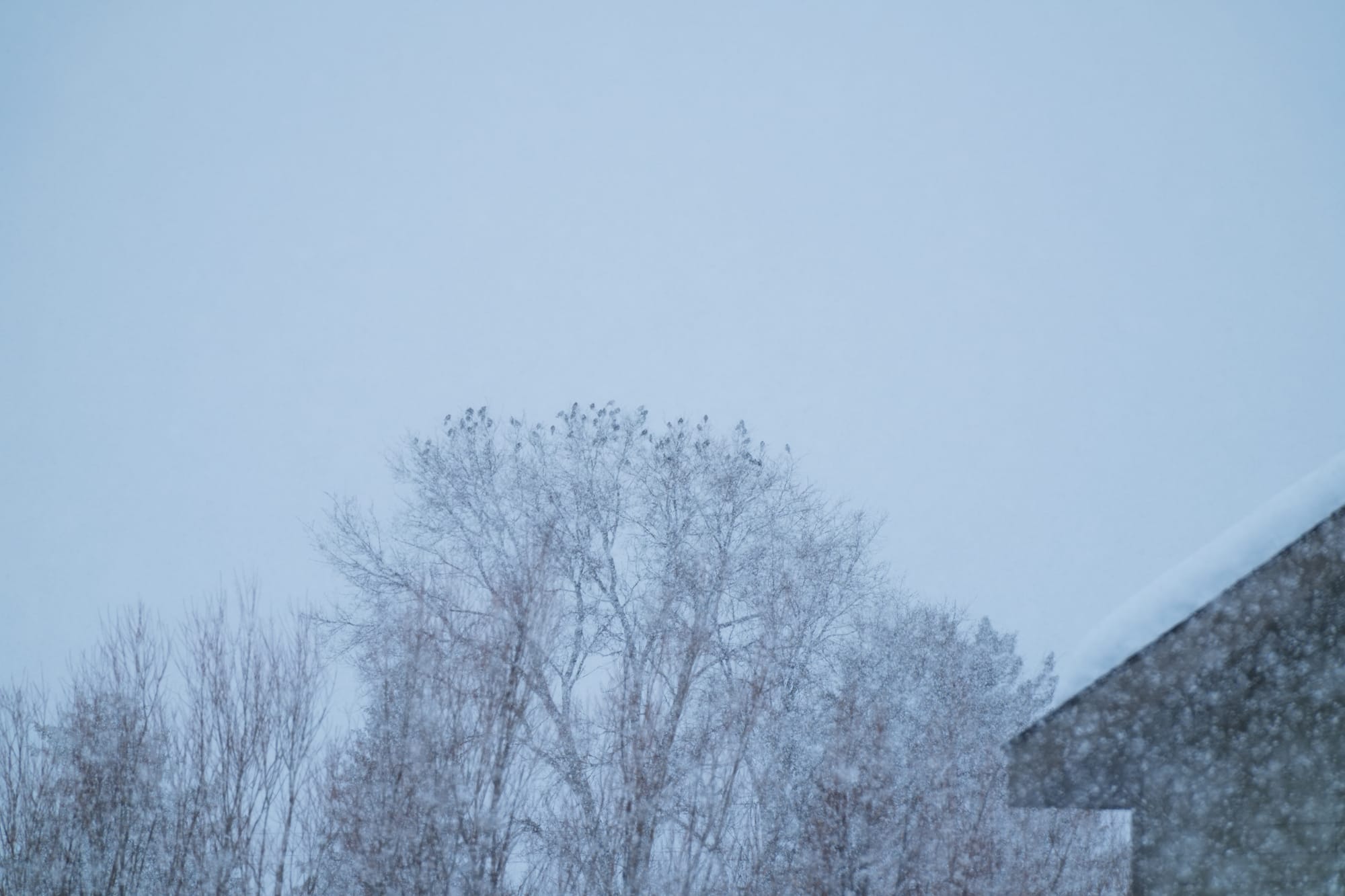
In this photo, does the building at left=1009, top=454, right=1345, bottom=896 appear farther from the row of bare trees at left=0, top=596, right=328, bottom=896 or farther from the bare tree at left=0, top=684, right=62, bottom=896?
the bare tree at left=0, top=684, right=62, bottom=896

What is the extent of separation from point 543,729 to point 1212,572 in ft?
28.7

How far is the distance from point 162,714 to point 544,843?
4743mm

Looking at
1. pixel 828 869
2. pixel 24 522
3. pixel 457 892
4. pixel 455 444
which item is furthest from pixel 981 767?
pixel 24 522

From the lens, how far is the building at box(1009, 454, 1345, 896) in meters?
3.96

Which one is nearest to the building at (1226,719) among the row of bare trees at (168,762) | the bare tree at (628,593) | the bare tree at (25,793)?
the bare tree at (628,593)

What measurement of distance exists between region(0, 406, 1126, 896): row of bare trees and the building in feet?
18.8

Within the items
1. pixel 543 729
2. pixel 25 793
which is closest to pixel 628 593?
pixel 543 729

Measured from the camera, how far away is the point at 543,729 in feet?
37.1

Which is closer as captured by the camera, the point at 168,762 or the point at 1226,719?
the point at 1226,719

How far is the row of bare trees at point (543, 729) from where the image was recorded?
979 centimetres

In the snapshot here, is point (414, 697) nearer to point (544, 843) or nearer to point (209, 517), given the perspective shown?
point (544, 843)

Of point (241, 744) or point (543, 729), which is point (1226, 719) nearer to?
point (543, 729)

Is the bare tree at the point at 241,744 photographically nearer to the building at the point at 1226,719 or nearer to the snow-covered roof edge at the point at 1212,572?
the building at the point at 1226,719

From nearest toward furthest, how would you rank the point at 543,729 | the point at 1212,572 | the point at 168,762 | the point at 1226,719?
the point at 1212,572
the point at 1226,719
the point at 168,762
the point at 543,729
